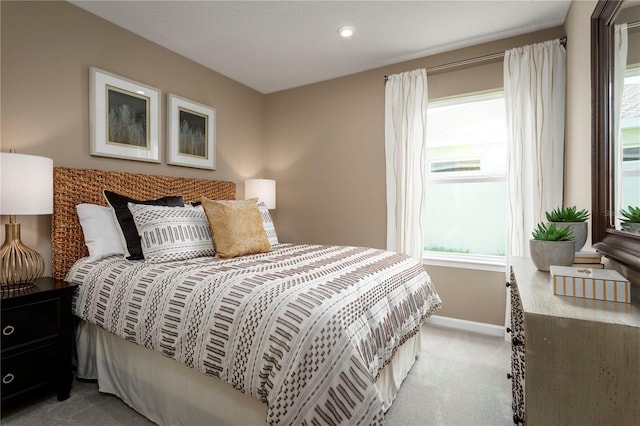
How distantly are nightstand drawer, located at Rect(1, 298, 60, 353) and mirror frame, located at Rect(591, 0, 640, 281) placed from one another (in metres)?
2.76

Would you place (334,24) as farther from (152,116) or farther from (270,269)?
(270,269)

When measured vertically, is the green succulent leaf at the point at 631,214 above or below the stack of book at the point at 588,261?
above

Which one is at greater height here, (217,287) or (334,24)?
(334,24)

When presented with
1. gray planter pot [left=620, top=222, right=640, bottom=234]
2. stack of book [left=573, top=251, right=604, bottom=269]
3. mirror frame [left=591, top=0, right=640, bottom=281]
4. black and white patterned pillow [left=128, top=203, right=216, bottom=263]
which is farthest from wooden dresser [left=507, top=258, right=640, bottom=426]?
black and white patterned pillow [left=128, top=203, right=216, bottom=263]

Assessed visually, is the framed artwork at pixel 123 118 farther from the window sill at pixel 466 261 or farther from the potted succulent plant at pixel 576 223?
the potted succulent plant at pixel 576 223

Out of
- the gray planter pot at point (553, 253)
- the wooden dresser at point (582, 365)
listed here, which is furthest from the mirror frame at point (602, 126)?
the wooden dresser at point (582, 365)

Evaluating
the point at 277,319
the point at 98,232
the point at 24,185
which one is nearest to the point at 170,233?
the point at 98,232

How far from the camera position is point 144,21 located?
8.46ft

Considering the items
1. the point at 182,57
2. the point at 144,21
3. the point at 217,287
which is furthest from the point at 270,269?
the point at 182,57

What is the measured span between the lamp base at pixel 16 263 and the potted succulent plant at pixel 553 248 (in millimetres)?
2690

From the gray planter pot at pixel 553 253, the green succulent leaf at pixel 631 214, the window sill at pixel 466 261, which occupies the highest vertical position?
the green succulent leaf at pixel 631 214

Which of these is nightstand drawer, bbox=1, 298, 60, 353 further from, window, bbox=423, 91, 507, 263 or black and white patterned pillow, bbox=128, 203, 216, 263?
window, bbox=423, 91, 507, 263

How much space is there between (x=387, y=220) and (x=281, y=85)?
2115 millimetres

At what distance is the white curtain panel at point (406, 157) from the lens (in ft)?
10.2
